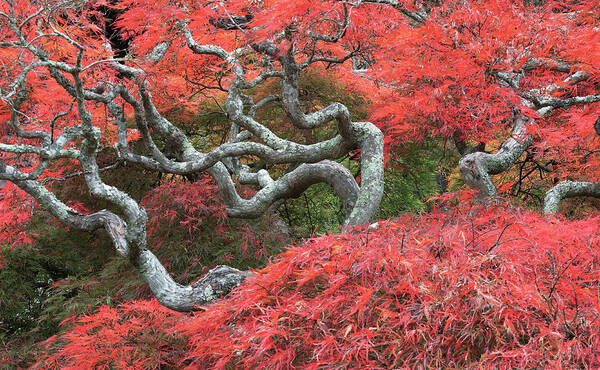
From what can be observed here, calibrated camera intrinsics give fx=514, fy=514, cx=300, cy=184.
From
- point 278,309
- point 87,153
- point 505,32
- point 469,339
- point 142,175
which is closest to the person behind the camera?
point 469,339

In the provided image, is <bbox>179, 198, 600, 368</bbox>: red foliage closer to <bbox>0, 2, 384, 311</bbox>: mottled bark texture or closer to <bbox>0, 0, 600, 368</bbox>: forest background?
<bbox>0, 0, 600, 368</bbox>: forest background

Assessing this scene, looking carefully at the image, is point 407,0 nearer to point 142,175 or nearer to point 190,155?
point 190,155

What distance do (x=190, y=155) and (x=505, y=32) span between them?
273 centimetres

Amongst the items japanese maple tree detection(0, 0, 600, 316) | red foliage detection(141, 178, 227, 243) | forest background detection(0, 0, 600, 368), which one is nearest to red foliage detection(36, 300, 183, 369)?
forest background detection(0, 0, 600, 368)

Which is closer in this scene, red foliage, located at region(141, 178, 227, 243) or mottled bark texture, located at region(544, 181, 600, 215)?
mottled bark texture, located at region(544, 181, 600, 215)

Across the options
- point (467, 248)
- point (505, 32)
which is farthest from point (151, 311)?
point (505, 32)

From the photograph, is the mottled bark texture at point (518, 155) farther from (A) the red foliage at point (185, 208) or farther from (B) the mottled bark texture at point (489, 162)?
(A) the red foliage at point (185, 208)

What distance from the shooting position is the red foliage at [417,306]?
1.53 metres

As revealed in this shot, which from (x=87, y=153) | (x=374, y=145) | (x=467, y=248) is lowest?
(x=374, y=145)

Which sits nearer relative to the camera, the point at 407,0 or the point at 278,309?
the point at 278,309

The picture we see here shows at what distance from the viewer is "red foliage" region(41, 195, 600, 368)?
60.3 inches

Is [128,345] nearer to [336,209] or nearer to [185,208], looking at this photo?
[185,208]

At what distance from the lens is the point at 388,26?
16.4 ft

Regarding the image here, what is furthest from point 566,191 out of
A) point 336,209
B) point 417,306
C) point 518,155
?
point 336,209
